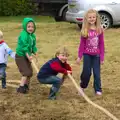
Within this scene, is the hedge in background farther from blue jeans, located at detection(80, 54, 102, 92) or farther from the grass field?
blue jeans, located at detection(80, 54, 102, 92)

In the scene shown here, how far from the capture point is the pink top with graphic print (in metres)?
6.61

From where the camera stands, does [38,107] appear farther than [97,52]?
No

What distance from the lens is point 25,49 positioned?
6711 mm

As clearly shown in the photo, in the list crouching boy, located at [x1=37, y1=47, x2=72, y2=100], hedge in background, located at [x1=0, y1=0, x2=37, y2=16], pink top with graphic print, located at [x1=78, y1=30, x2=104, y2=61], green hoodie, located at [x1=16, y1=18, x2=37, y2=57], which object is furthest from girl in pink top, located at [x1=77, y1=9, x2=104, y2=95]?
hedge in background, located at [x1=0, y1=0, x2=37, y2=16]

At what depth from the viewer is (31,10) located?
27750 mm

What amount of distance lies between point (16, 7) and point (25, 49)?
824 inches

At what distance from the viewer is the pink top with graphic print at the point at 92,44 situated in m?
6.61

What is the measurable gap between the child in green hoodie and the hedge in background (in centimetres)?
2008

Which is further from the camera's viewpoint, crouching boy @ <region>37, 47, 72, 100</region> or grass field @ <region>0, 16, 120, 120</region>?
crouching boy @ <region>37, 47, 72, 100</region>

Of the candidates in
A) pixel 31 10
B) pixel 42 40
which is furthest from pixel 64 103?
pixel 31 10

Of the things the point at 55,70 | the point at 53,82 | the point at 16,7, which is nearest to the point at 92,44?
the point at 55,70

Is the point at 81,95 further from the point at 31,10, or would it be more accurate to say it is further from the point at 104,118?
the point at 31,10

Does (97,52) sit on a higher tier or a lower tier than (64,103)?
higher

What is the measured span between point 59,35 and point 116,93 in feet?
25.3
